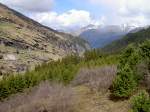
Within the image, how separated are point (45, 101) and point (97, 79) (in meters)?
14.2

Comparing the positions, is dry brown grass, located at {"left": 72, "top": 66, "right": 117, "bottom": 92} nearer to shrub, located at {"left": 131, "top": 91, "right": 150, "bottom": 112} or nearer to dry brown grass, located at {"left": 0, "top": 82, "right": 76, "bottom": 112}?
dry brown grass, located at {"left": 0, "top": 82, "right": 76, "bottom": 112}

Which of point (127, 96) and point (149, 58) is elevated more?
point (149, 58)

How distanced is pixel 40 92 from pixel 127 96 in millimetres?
19997

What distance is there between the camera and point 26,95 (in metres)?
78.3

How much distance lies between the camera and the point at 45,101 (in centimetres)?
6581

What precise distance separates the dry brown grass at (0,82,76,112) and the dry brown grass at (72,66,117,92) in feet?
16.0

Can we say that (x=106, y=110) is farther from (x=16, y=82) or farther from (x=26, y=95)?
(x=16, y=82)

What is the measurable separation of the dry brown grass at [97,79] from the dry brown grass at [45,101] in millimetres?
4881

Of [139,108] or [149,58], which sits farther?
[149,58]

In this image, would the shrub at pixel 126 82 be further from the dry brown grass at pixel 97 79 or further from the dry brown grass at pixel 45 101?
the dry brown grass at pixel 45 101

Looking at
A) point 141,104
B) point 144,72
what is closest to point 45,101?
point 144,72

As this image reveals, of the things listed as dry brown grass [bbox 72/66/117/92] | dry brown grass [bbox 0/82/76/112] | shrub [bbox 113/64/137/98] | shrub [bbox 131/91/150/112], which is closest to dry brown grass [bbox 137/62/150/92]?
shrub [bbox 113/64/137/98]

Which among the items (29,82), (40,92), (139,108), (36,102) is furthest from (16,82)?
(139,108)

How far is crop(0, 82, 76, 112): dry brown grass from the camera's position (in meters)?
63.9
